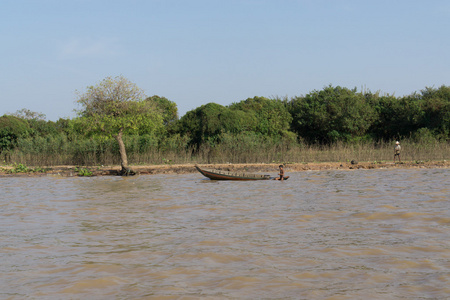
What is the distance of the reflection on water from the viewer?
4.98 meters

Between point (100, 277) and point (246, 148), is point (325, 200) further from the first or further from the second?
point (246, 148)

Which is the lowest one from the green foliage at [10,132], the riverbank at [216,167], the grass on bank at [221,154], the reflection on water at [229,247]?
the reflection on water at [229,247]

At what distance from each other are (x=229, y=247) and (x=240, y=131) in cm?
2702

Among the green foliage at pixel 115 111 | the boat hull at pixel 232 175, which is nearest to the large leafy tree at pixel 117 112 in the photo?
the green foliage at pixel 115 111

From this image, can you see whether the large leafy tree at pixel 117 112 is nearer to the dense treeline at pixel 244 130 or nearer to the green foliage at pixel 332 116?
the dense treeline at pixel 244 130

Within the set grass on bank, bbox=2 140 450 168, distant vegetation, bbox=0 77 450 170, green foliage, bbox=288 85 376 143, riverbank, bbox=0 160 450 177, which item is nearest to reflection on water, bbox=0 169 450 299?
riverbank, bbox=0 160 450 177

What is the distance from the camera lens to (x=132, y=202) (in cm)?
1277

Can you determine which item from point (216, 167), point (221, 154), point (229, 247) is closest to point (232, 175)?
point (216, 167)

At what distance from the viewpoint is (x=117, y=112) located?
25703mm

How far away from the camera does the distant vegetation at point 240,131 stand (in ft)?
85.5

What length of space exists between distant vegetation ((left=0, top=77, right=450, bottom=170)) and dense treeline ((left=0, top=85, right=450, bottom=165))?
7 cm

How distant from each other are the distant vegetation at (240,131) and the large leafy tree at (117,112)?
56mm

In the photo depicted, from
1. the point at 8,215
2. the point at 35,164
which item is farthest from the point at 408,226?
the point at 35,164

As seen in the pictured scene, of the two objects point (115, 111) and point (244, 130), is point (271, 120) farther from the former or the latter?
point (115, 111)
